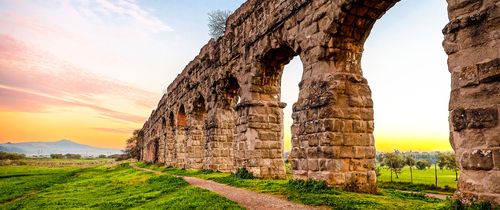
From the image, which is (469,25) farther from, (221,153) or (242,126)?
(221,153)

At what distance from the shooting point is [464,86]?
541cm

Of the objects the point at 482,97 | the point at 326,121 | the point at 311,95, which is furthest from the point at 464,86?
the point at 311,95

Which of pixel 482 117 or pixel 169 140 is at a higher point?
pixel 482 117

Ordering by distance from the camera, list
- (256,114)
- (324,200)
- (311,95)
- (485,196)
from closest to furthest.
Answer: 1. (485,196)
2. (324,200)
3. (311,95)
4. (256,114)

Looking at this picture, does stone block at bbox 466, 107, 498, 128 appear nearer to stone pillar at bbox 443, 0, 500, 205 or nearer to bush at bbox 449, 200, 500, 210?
stone pillar at bbox 443, 0, 500, 205

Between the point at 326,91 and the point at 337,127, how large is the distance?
0.96m

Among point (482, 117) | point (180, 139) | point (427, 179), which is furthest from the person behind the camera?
point (427, 179)

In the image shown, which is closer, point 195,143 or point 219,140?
point 219,140

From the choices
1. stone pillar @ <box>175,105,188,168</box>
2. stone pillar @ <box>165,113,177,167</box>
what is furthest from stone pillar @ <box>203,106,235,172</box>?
stone pillar @ <box>165,113,177,167</box>

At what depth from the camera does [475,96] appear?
5.25 metres

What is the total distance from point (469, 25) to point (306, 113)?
4830 millimetres

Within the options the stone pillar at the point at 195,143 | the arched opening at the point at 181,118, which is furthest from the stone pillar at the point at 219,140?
the arched opening at the point at 181,118

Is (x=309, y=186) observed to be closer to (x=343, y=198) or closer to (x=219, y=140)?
(x=343, y=198)

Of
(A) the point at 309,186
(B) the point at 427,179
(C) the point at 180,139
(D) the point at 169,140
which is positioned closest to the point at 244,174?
(A) the point at 309,186
